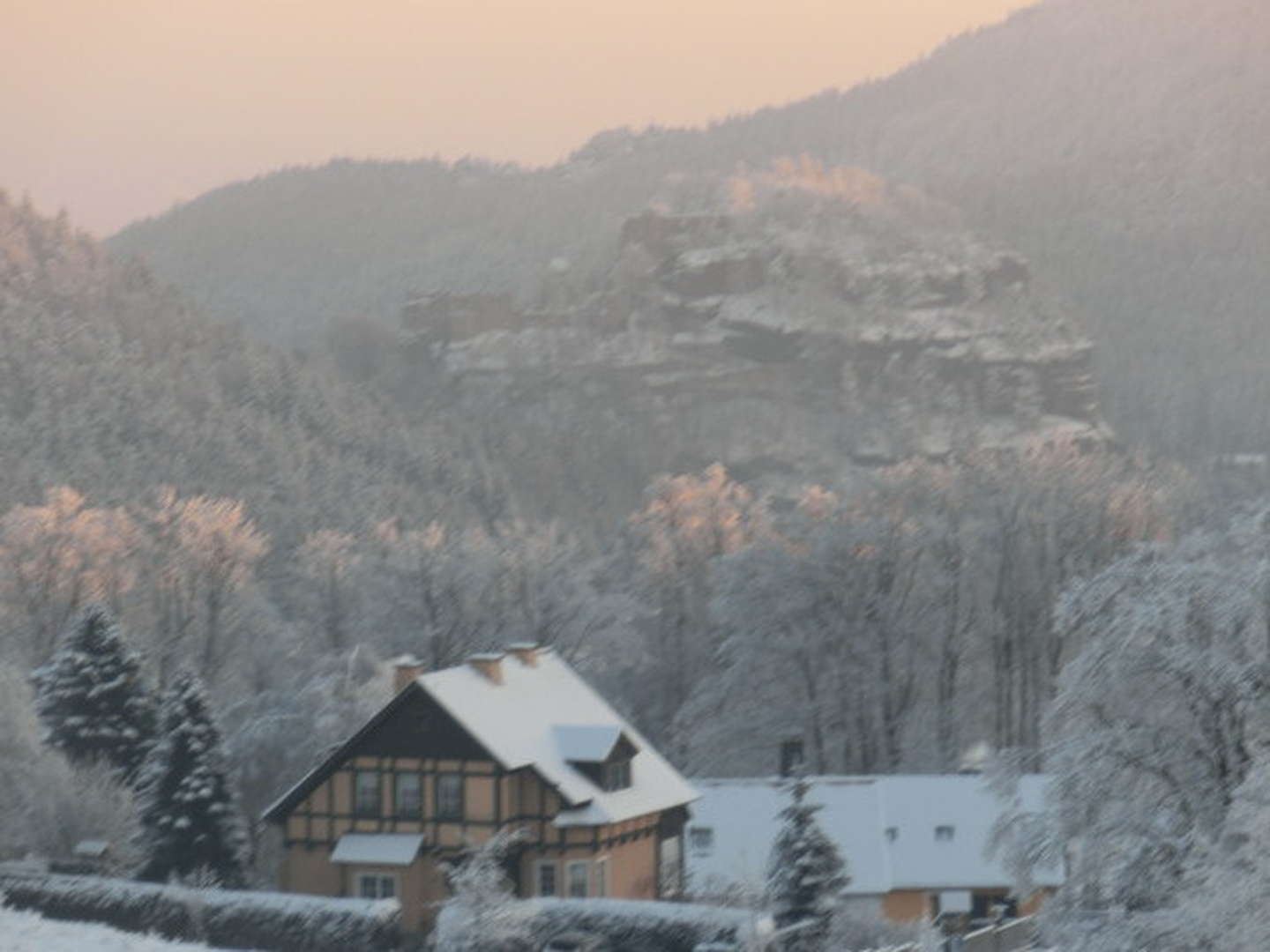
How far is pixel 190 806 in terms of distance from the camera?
55750mm

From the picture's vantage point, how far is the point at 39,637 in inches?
3255

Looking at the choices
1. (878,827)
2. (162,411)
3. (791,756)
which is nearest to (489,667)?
(791,756)

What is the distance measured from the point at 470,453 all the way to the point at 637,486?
76.9 ft

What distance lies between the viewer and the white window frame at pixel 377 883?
54.9m

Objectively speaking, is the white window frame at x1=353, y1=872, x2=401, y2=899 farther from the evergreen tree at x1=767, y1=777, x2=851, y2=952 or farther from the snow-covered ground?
the snow-covered ground

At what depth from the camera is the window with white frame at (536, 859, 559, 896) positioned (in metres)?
55.1

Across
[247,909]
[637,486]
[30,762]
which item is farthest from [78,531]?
[637,486]

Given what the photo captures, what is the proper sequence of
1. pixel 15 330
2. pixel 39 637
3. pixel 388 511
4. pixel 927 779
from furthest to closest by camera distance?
pixel 15 330 < pixel 388 511 < pixel 39 637 < pixel 927 779

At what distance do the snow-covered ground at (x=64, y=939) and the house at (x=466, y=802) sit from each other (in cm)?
1197

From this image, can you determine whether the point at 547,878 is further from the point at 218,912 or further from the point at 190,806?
the point at 218,912

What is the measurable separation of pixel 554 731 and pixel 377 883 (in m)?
4.34

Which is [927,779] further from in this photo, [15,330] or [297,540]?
[15,330]

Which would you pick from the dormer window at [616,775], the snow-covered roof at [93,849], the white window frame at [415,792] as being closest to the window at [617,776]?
the dormer window at [616,775]

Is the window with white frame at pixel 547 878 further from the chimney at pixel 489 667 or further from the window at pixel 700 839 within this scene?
the window at pixel 700 839
